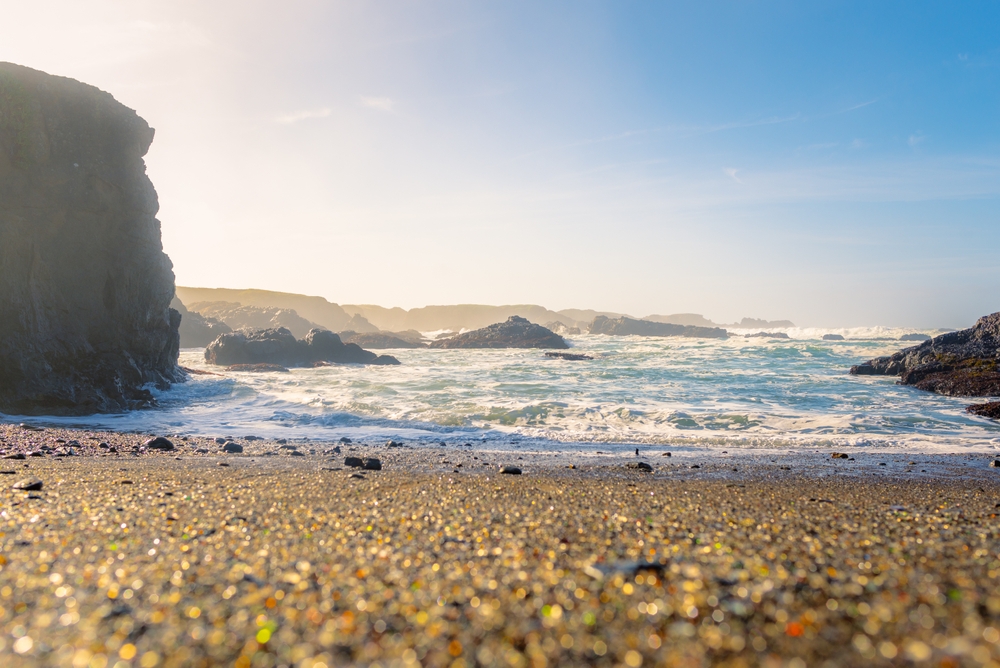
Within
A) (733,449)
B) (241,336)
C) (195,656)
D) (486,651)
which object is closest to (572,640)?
(486,651)

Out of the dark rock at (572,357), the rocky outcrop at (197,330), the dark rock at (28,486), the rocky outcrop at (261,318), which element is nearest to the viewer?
the dark rock at (28,486)

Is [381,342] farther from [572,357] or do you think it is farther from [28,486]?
[28,486]

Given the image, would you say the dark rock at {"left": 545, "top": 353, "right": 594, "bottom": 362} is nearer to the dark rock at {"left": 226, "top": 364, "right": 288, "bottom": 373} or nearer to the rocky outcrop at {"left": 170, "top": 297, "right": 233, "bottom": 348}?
the dark rock at {"left": 226, "top": 364, "right": 288, "bottom": 373}

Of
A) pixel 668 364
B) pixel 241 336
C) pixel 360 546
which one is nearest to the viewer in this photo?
pixel 360 546

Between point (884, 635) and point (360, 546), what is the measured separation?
295 cm

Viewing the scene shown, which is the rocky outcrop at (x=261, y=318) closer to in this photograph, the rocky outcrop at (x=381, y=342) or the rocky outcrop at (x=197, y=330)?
the rocky outcrop at (x=381, y=342)

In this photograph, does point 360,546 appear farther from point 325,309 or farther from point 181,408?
point 325,309

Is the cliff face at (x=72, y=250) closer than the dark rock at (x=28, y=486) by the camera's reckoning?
No

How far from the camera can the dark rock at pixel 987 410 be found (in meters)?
13.0

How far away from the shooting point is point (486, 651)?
2.09m

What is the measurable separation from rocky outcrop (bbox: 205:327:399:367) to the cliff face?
1456 centimetres

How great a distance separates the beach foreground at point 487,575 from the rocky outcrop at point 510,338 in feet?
152

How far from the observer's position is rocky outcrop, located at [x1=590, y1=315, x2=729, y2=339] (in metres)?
73.8

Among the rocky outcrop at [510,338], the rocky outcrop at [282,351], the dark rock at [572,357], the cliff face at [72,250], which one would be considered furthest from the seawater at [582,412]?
the rocky outcrop at [510,338]
